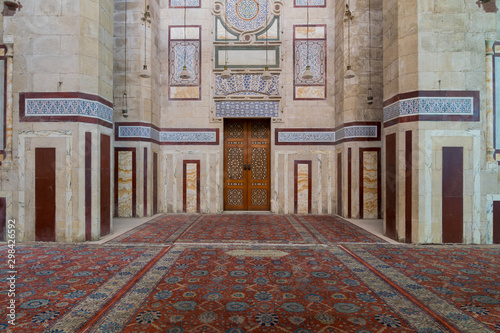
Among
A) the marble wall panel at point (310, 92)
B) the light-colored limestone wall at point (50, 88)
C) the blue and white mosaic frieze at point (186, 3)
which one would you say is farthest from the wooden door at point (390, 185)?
the blue and white mosaic frieze at point (186, 3)

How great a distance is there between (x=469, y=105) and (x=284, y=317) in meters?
4.07

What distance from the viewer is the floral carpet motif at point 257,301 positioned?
2.08 metres

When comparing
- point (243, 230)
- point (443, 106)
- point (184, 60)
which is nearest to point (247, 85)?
point (184, 60)

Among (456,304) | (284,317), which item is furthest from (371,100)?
(284,317)

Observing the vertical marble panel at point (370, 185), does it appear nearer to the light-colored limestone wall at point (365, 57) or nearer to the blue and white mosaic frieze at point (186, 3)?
the light-colored limestone wall at point (365, 57)

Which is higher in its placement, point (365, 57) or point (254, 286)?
point (365, 57)

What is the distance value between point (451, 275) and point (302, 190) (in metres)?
4.48

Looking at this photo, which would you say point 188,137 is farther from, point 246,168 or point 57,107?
point 57,107

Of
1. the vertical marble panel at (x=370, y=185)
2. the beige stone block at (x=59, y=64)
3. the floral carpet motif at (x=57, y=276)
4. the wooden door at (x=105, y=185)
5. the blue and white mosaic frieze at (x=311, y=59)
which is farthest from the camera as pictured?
the blue and white mosaic frieze at (x=311, y=59)

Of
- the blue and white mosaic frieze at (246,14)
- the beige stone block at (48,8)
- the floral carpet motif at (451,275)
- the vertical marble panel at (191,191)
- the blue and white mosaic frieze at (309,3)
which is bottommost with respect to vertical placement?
the floral carpet motif at (451,275)

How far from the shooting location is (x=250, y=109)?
7609 millimetres

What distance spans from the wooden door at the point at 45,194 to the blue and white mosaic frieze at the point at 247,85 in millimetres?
4133

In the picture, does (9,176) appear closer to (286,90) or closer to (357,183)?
(286,90)

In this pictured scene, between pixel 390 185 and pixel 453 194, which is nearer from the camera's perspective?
pixel 453 194
